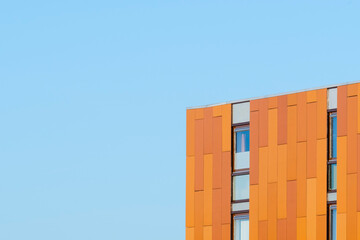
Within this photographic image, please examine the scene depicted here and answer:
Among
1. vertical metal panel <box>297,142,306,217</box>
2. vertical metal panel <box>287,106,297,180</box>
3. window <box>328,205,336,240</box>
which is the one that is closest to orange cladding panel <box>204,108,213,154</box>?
vertical metal panel <box>287,106,297,180</box>

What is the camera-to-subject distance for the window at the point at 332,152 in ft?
167

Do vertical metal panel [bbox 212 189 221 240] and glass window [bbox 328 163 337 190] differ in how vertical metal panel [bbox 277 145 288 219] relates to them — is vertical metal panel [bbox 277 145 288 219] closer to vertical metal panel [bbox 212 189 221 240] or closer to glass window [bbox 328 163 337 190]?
glass window [bbox 328 163 337 190]

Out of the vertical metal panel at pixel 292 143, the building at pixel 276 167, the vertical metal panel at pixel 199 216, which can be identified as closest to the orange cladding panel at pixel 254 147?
the building at pixel 276 167

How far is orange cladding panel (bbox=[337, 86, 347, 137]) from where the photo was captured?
167 feet

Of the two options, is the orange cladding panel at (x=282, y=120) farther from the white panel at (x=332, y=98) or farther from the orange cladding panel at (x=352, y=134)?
the orange cladding panel at (x=352, y=134)

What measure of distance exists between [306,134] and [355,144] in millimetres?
2520

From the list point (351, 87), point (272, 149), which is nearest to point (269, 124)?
point (272, 149)

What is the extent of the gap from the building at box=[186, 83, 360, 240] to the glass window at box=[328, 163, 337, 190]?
4cm

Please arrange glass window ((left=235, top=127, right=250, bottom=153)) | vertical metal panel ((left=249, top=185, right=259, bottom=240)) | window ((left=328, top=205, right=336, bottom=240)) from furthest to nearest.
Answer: glass window ((left=235, top=127, right=250, bottom=153)) → vertical metal panel ((left=249, top=185, right=259, bottom=240)) → window ((left=328, top=205, right=336, bottom=240))

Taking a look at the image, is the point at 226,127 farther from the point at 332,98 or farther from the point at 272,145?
the point at 332,98

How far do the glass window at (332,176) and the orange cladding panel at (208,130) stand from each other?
656 cm

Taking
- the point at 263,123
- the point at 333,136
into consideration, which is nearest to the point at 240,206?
the point at 263,123

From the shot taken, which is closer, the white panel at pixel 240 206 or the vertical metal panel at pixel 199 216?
the white panel at pixel 240 206

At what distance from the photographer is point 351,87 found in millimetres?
50875
